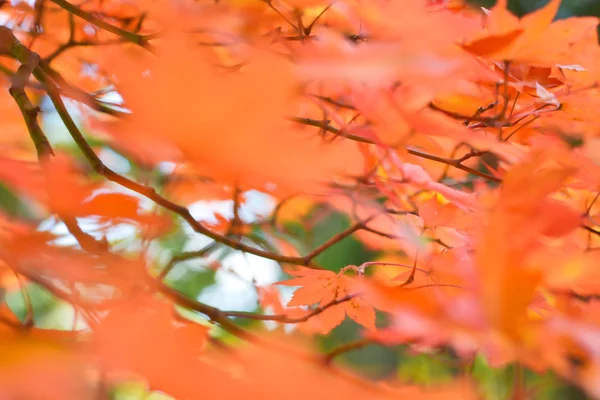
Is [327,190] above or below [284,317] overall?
above

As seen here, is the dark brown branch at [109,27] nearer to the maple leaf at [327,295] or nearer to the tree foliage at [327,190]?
the tree foliage at [327,190]

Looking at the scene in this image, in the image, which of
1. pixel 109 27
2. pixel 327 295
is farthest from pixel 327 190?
pixel 109 27

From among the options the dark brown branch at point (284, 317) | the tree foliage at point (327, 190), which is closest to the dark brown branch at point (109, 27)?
the tree foliage at point (327, 190)

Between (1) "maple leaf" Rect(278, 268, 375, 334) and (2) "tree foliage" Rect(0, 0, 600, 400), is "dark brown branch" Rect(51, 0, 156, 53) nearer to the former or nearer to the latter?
(2) "tree foliage" Rect(0, 0, 600, 400)

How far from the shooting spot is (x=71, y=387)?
0.20 m

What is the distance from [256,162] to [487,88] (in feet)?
1.22

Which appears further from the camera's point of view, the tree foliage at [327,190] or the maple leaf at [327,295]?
the maple leaf at [327,295]

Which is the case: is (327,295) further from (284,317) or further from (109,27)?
(109,27)

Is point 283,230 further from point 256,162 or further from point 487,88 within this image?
point 256,162

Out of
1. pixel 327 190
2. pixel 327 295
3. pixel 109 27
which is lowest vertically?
pixel 327 295

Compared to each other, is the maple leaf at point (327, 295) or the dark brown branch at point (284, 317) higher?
the dark brown branch at point (284, 317)

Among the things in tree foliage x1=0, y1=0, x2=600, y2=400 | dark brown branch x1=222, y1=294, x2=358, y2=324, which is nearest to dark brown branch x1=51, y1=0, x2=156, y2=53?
tree foliage x1=0, y1=0, x2=600, y2=400

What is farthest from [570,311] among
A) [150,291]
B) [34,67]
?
[34,67]

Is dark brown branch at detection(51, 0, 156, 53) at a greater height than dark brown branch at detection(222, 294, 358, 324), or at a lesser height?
greater
